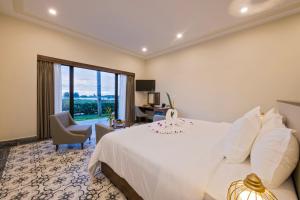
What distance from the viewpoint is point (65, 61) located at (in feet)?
12.2

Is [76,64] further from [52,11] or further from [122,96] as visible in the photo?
[122,96]

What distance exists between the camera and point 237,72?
11.3 feet

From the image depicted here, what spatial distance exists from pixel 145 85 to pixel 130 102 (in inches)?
38.2

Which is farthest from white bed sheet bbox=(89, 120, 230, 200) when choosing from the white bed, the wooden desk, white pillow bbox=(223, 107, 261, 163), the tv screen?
the tv screen

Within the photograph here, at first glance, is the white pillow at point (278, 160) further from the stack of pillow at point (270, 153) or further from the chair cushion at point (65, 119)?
the chair cushion at point (65, 119)

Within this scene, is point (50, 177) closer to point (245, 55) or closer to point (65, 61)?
point (65, 61)

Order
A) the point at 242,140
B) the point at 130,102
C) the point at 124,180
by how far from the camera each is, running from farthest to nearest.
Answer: the point at 130,102
the point at 124,180
the point at 242,140

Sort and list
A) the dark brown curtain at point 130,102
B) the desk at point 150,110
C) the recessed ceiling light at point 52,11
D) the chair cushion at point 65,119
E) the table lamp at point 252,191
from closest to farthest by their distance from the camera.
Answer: the table lamp at point 252,191
the recessed ceiling light at point 52,11
the chair cushion at point 65,119
the desk at point 150,110
the dark brown curtain at point 130,102

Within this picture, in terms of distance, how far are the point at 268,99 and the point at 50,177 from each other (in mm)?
4574

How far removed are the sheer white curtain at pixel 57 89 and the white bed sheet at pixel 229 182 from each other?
162 inches

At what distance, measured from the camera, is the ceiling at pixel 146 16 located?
2562 mm

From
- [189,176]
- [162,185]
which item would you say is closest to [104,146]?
[162,185]

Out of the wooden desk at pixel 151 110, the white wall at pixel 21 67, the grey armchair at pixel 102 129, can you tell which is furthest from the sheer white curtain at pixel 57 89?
the wooden desk at pixel 151 110

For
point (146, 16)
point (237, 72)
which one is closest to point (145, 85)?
point (146, 16)
